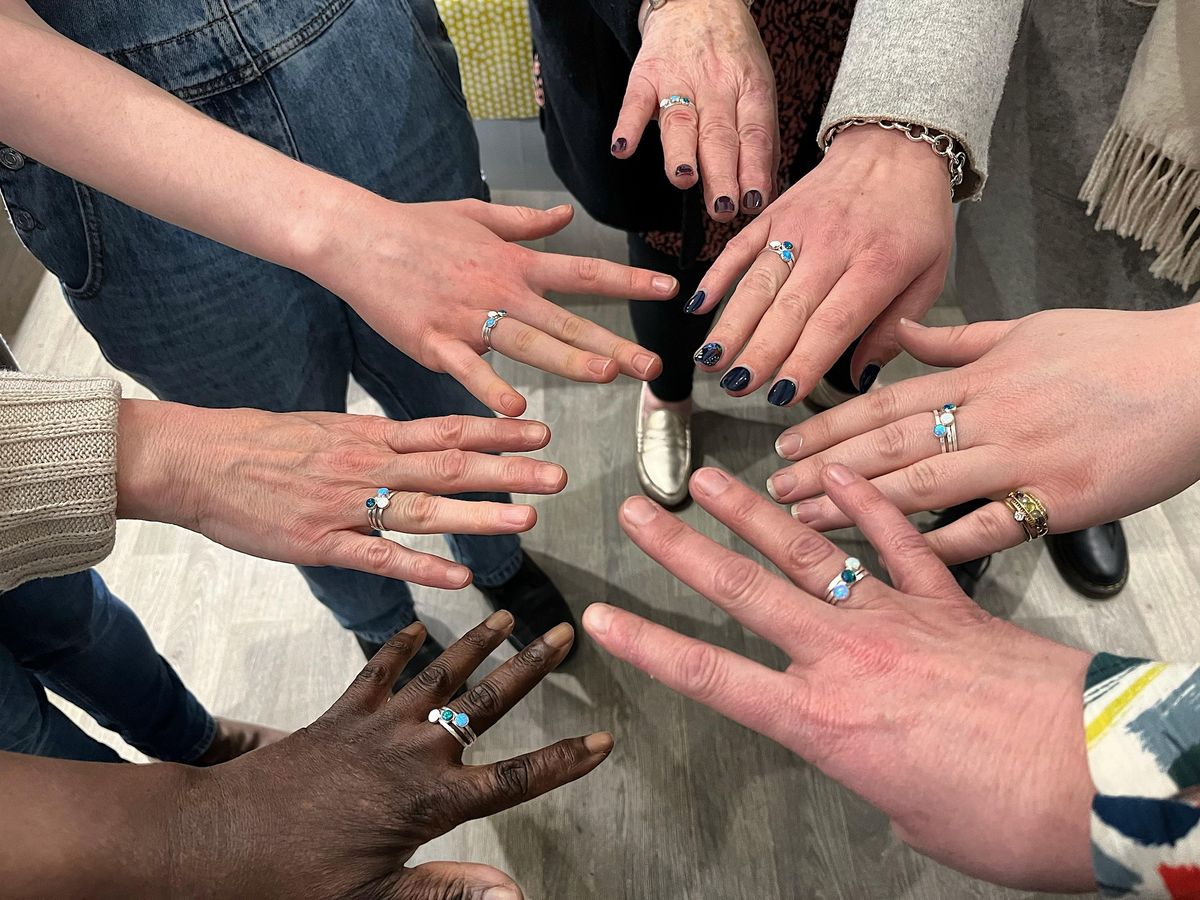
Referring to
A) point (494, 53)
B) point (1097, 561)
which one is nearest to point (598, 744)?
point (1097, 561)

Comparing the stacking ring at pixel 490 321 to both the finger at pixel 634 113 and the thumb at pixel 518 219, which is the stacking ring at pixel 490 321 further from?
the finger at pixel 634 113

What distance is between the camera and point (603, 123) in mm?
1047

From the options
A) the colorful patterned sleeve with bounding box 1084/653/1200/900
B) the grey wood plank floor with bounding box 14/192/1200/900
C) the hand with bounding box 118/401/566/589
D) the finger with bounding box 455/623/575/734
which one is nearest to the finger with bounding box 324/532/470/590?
the hand with bounding box 118/401/566/589

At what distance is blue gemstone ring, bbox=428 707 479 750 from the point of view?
71cm

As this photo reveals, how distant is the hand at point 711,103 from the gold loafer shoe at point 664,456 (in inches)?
32.6

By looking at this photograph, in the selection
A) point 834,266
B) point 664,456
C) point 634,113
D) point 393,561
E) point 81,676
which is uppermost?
point 634,113

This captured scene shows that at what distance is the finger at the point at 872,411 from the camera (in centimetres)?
79

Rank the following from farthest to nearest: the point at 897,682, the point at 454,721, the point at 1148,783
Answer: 1. the point at 454,721
2. the point at 897,682
3. the point at 1148,783

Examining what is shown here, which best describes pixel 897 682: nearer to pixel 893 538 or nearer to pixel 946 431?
pixel 893 538

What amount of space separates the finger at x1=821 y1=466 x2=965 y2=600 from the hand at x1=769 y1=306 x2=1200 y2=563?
49mm

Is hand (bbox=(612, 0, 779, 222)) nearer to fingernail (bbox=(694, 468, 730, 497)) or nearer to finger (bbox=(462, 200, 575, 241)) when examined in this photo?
finger (bbox=(462, 200, 575, 241))

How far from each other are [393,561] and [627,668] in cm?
84

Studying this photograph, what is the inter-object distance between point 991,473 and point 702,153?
18.5 inches

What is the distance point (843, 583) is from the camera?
2.22ft
